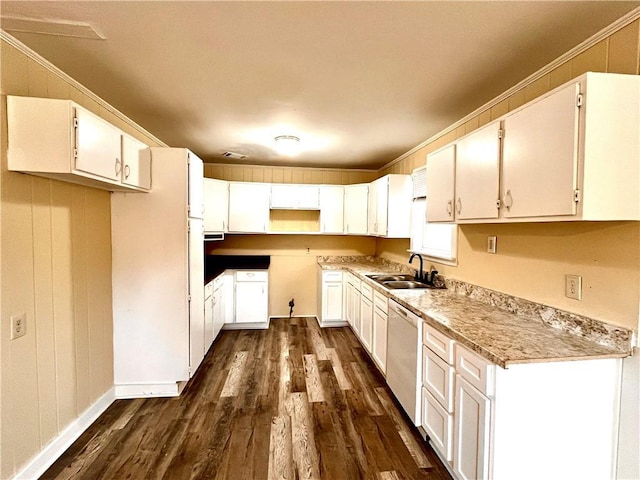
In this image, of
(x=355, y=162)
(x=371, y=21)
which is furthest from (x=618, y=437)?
(x=355, y=162)

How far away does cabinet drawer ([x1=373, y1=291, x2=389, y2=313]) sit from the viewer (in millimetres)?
2771

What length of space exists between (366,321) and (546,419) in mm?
2124

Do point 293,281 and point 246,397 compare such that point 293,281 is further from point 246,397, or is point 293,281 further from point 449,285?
point 449,285

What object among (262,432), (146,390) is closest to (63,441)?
(146,390)

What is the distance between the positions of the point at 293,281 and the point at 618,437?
404 cm

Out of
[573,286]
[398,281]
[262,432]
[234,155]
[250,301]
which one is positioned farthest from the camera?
[250,301]

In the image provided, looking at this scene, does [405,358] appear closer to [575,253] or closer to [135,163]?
[575,253]

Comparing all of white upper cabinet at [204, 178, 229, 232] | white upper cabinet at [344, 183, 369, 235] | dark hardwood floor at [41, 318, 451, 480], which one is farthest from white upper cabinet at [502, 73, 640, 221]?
white upper cabinet at [204, 178, 229, 232]

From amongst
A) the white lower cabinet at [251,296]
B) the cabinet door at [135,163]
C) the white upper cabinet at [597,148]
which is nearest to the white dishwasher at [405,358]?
the white upper cabinet at [597,148]

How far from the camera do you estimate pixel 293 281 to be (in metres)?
5.02

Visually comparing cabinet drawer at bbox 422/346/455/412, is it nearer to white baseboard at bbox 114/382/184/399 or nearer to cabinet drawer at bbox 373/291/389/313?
cabinet drawer at bbox 373/291/389/313

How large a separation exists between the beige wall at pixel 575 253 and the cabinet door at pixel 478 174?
35 cm

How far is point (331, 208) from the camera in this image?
470 cm

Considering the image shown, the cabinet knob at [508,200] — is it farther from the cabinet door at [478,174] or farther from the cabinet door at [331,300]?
the cabinet door at [331,300]
